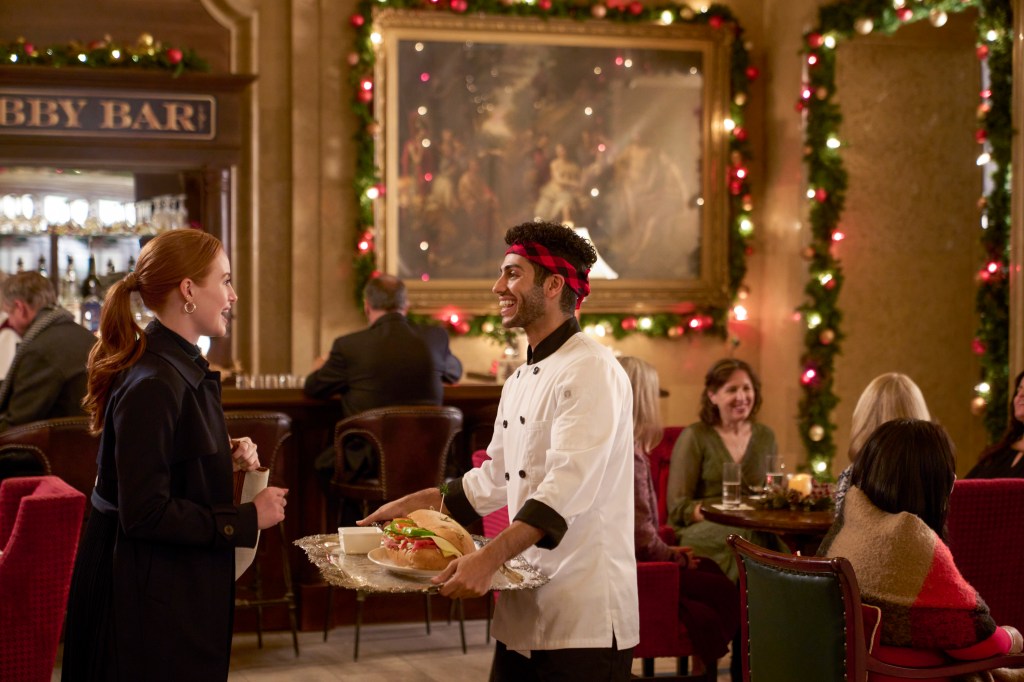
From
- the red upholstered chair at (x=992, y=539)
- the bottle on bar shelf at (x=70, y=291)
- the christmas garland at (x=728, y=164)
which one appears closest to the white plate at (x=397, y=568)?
the red upholstered chair at (x=992, y=539)

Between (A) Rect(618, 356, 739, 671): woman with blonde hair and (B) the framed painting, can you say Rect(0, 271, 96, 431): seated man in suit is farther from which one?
(B) the framed painting

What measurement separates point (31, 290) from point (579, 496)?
390cm

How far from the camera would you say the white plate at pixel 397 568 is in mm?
2352

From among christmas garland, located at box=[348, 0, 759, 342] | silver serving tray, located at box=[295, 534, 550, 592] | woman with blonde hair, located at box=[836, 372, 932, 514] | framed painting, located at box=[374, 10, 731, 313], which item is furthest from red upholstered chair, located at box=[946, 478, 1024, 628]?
framed painting, located at box=[374, 10, 731, 313]

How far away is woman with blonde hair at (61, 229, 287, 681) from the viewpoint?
2398 millimetres

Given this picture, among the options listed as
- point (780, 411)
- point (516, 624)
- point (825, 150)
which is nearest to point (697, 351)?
point (780, 411)

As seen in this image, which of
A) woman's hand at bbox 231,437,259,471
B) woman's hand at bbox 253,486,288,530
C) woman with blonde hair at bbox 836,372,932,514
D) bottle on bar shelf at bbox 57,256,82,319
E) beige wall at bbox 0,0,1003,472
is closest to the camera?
woman's hand at bbox 253,486,288,530

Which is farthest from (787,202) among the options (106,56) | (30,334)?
(30,334)

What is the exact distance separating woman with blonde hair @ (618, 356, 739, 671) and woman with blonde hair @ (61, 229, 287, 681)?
6.30ft

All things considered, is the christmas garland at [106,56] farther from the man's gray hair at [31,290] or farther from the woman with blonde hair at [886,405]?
the woman with blonde hair at [886,405]

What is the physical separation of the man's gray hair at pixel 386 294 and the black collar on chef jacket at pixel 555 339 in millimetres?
3039

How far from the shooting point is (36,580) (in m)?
3.52

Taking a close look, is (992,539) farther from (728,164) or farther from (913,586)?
(728,164)

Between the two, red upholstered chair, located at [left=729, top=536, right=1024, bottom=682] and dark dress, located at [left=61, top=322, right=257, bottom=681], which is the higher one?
dark dress, located at [left=61, top=322, right=257, bottom=681]
